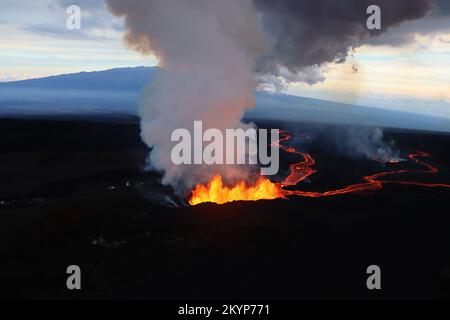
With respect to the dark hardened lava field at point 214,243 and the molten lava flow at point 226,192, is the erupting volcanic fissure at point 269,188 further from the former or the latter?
the dark hardened lava field at point 214,243

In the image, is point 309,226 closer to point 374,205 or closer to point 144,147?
point 374,205

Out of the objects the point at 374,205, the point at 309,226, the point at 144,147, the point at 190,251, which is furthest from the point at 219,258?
the point at 144,147

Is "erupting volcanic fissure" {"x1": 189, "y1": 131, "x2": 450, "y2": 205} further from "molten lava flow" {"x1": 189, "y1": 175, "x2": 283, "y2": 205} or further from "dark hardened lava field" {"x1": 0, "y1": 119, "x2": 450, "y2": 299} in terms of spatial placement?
"dark hardened lava field" {"x1": 0, "y1": 119, "x2": 450, "y2": 299}

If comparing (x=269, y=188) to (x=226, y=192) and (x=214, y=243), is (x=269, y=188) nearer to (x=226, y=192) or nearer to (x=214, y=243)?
(x=226, y=192)

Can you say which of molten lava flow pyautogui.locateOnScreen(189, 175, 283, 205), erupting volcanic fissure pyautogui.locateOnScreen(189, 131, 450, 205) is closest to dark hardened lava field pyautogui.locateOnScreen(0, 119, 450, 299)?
erupting volcanic fissure pyautogui.locateOnScreen(189, 131, 450, 205)

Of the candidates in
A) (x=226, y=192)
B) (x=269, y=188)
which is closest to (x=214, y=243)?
(x=226, y=192)

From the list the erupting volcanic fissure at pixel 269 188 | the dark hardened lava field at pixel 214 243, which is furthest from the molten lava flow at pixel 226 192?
the dark hardened lava field at pixel 214 243
